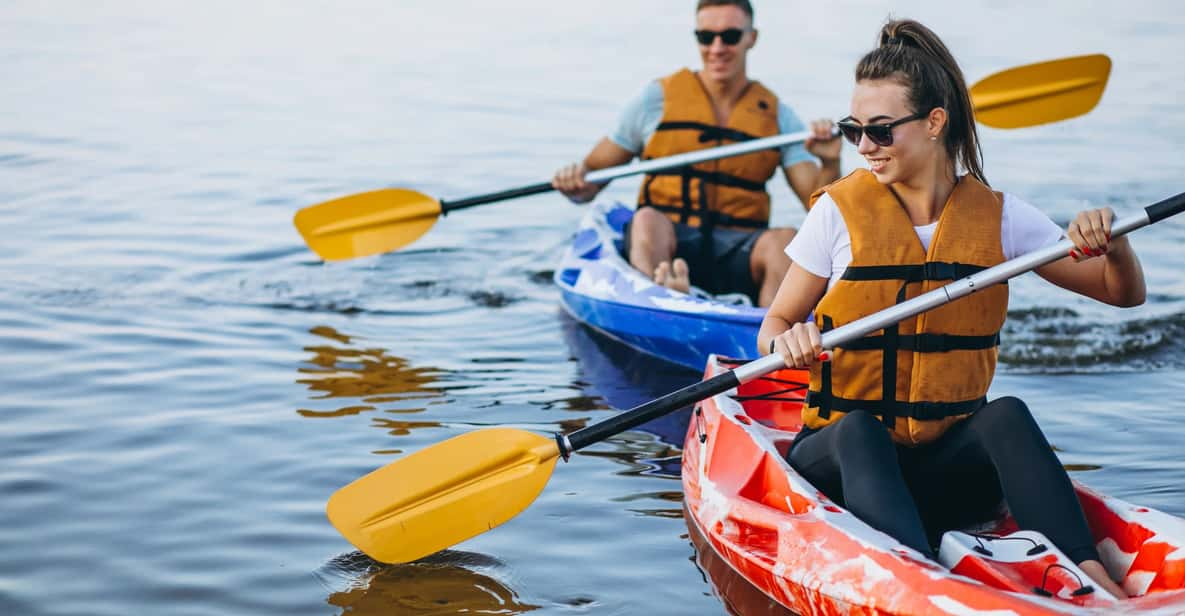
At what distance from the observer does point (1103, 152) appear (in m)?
9.77

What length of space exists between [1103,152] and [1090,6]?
6167 mm

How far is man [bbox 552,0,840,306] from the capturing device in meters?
5.46

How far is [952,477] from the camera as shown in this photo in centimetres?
308

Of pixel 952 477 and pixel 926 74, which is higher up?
pixel 926 74

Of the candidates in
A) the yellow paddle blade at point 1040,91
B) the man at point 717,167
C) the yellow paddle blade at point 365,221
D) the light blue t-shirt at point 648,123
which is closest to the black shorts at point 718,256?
the man at point 717,167

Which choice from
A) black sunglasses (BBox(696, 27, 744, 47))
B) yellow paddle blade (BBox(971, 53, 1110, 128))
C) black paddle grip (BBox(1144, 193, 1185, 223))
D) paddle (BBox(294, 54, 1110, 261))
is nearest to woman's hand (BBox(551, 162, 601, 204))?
paddle (BBox(294, 54, 1110, 261))

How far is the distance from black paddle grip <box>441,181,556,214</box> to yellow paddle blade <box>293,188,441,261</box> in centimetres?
9

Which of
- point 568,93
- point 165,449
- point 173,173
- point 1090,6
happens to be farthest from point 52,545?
point 1090,6

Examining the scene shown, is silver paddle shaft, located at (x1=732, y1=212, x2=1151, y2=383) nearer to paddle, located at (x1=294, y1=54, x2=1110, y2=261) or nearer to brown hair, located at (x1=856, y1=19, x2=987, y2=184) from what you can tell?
brown hair, located at (x1=856, y1=19, x2=987, y2=184)

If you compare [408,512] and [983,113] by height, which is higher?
[983,113]

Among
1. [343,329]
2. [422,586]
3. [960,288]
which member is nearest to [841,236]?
[960,288]

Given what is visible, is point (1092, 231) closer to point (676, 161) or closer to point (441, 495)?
point (441, 495)

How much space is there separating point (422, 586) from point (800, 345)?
1092mm

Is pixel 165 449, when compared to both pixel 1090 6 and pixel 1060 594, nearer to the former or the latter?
pixel 1060 594
